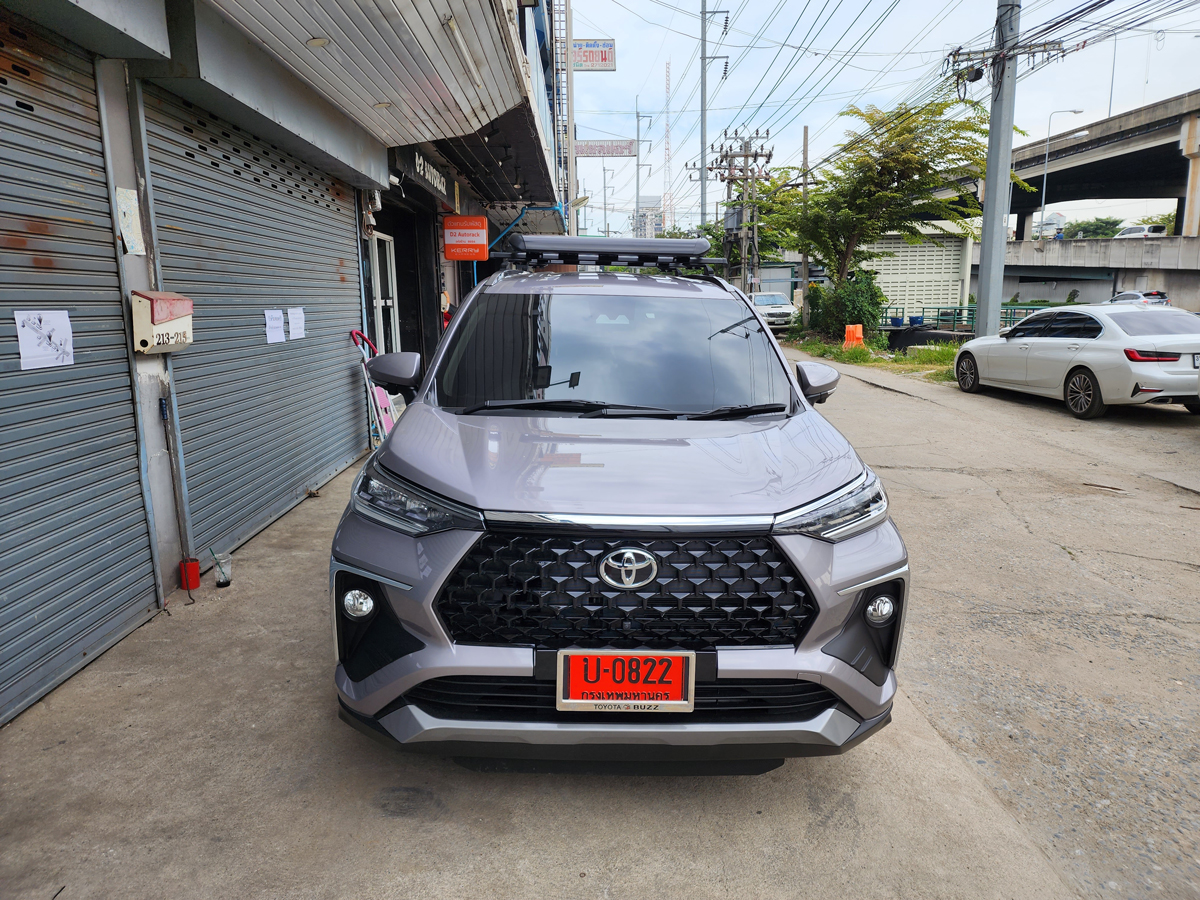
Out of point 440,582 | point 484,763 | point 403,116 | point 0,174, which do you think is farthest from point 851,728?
point 403,116

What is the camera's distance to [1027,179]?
5000 cm

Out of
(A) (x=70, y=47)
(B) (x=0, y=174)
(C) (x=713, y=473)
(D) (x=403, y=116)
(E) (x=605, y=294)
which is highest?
(D) (x=403, y=116)

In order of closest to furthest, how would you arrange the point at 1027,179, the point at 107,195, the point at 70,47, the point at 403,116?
the point at 70,47
the point at 107,195
the point at 403,116
the point at 1027,179

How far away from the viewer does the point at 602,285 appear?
12.1ft

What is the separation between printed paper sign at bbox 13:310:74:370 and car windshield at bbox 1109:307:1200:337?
10442 mm

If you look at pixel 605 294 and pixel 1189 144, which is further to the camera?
pixel 1189 144

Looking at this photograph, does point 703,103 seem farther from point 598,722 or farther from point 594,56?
point 598,722

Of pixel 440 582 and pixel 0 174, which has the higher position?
pixel 0 174

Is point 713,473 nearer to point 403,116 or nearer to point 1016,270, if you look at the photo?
point 403,116

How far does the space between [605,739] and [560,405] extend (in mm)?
1302

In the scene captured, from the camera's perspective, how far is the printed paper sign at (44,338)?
3.09m

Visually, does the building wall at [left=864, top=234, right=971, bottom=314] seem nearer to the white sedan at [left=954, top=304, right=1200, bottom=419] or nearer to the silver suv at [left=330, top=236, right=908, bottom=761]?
the white sedan at [left=954, top=304, right=1200, bottom=419]

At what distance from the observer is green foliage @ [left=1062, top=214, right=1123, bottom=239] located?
10122 cm

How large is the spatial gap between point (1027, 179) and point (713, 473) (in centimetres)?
5771
